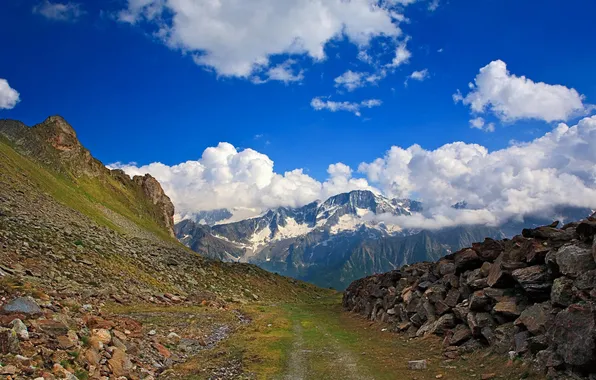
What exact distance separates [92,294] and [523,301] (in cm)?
3569

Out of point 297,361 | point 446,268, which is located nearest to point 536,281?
point 446,268

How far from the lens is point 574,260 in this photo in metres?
17.9

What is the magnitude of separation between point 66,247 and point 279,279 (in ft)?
182

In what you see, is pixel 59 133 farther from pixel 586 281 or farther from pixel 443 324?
pixel 586 281

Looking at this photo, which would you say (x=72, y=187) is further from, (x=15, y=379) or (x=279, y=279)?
(x=15, y=379)

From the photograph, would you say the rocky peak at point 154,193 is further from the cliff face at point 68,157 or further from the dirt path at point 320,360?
the dirt path at point 320,360

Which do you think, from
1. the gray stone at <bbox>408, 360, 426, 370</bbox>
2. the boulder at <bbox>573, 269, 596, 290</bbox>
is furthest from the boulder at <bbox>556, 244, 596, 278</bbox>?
the gray stone at <bbox>408, 360, 426, 370</bbox>

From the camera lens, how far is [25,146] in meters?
110

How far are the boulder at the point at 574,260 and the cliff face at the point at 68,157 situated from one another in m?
120

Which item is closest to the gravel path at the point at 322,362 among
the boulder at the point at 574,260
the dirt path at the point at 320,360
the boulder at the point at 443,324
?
the dirt path at the point at 320,360

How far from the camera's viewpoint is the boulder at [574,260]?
17.4 metres

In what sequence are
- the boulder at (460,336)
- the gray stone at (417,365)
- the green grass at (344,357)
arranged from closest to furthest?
the green grass at (344,357) → the gray stone at (417,365) → the boulder at (460,336)

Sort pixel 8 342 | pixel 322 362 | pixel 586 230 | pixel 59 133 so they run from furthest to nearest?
pixel 59 133 → pixel 322 362 → pixel 586 230 → pixel 8 342

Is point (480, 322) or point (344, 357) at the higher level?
point (480, 322)
